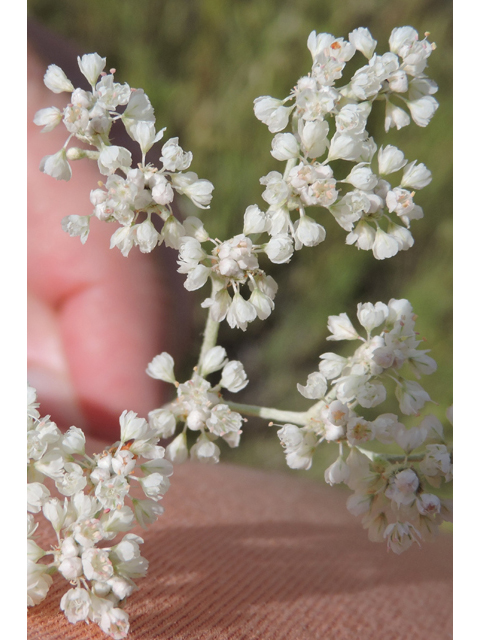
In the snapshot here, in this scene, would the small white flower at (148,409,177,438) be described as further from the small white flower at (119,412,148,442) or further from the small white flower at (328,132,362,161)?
the small white flower at (328,132,362,161)

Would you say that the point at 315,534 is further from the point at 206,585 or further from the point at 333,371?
the point at 333,371

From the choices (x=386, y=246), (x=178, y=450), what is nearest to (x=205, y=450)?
(x=178, y=450)

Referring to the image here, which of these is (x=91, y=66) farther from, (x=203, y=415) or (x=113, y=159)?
(x=203, y=415)

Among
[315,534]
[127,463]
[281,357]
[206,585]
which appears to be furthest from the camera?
[281,357]

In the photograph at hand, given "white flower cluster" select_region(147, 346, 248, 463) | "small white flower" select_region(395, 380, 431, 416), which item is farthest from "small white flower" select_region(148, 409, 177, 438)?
"small white flower" select_region(395, 380, 431, 416)

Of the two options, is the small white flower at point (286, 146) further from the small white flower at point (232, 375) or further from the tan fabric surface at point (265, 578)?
the tan fabric surface at point (265, 578)

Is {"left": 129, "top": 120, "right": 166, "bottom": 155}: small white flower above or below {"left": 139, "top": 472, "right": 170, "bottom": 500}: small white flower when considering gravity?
above

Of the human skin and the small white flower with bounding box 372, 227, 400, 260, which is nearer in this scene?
the small white flower with bounding box 372, 227, 400, 260
